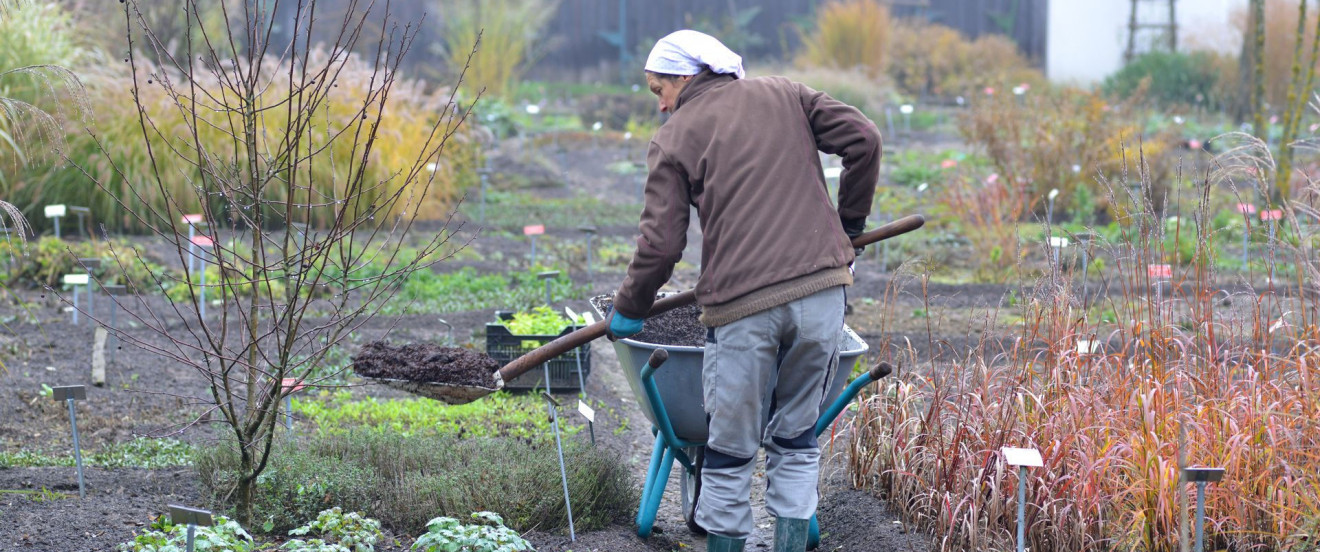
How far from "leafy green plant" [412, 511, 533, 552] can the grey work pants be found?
0.60 m

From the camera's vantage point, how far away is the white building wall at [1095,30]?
938 inches

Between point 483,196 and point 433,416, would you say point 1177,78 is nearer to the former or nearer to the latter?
point 483,196

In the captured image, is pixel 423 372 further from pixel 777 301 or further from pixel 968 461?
pixel 968 461

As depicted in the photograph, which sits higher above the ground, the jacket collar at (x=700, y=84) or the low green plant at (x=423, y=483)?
the jacket collar at (x=700, y=84)

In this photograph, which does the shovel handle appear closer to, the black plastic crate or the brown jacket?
the brown jacket

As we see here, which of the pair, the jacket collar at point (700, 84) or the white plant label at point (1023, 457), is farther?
the jacket collar at point (700, 84)

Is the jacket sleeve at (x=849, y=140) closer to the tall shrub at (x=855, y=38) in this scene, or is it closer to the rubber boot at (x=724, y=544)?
the rubber boot at (x=724, y=544)

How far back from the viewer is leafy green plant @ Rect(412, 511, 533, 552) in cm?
324

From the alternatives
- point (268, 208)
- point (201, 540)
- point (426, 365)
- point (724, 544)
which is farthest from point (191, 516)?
point (268, 208)

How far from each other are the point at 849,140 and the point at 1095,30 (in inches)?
908

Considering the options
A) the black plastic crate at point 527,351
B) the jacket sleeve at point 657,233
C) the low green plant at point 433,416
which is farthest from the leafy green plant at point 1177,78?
the jacket sleeve at point 657,233

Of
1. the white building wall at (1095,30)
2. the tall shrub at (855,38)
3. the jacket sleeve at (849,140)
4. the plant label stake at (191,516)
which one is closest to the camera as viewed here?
the plant label stake at (191,516)

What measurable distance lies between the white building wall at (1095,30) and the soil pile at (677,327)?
20.6 metres

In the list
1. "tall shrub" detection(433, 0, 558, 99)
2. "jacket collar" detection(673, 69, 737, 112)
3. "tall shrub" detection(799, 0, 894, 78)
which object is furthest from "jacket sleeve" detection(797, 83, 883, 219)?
"tall shrub" detection(799, 0, 894, 78)
